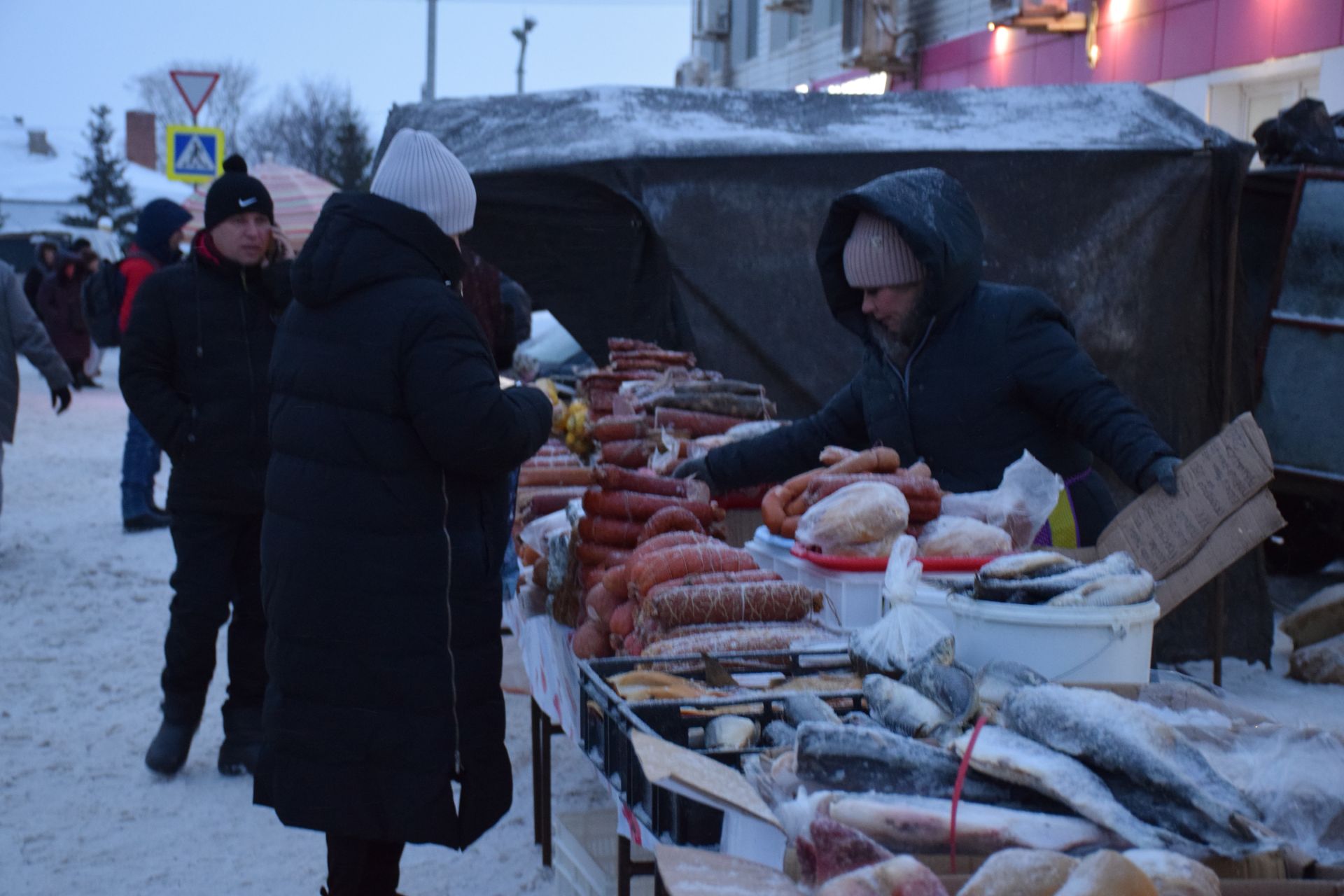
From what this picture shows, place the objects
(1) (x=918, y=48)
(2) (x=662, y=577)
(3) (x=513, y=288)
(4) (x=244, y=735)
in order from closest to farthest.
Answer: (2) (x=662, y=577), (4) (x=244, y=735), (3) (x=513, y=288), (1) (x=918, y=48)

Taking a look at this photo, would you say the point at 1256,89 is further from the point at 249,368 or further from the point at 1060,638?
the point at 1060,638

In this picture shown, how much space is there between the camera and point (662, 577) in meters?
2.91

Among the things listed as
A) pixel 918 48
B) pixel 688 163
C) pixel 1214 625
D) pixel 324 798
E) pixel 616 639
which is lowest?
pixel 1214 625

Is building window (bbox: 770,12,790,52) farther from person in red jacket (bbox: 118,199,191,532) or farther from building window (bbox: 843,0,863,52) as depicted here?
person in red jacket (bbox: 118,199,191,532)

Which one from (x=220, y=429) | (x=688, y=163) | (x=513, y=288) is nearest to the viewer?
(x=220, y=429)

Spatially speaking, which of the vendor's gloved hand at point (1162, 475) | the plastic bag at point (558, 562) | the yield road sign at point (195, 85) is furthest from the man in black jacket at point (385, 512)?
the yield road sign at point (195, 85)

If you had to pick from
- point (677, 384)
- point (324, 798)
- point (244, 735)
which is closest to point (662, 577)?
→ point (324, 798)

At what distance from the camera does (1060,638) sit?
2.23 metres

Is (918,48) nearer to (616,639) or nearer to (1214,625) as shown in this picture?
(1214,625)

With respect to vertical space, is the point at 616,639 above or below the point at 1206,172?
below

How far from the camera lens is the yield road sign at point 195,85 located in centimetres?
1422

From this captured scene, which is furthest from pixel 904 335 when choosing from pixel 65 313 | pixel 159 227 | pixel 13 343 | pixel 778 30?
pixel 65 313

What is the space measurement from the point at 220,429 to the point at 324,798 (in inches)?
85.9

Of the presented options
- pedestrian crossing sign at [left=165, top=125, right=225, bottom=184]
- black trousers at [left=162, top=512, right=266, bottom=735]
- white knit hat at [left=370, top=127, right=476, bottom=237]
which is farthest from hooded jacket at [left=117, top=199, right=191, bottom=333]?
pedestrian crossing sign at [left=165, top=125, right=225, bottom=184]
